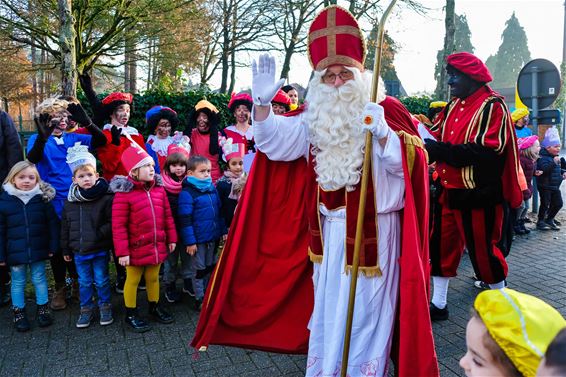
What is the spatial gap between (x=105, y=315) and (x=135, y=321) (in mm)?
309

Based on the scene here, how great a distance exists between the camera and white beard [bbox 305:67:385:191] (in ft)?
8.85

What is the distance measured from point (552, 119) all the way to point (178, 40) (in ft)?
32.2

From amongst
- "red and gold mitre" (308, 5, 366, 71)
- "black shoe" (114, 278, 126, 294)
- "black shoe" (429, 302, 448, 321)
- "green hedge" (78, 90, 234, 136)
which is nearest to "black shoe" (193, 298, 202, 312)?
"black shoe" (114, 278, 126, 294)

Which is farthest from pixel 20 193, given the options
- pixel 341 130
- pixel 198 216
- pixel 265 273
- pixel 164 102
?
pixel 164 102

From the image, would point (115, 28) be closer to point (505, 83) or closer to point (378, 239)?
point (378, 239)

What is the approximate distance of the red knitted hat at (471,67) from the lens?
392 cm

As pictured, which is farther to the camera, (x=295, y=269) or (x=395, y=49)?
(x=395, y=49)

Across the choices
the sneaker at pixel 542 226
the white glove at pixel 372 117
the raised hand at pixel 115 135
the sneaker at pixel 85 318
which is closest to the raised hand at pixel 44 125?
the raised hand at pixel 115 135

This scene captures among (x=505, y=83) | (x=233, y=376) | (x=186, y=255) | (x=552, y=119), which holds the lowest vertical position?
(x=233, y=376)

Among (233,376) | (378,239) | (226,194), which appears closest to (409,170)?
(378,239)

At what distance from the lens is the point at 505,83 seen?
77.2 metres

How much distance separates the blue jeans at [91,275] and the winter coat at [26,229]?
35 cm

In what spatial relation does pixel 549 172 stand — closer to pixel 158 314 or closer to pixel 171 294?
pixel 171 294

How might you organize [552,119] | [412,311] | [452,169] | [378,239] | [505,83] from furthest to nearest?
[505,83] < [552,119] < [452,169] < [378,239] < [412,311]
